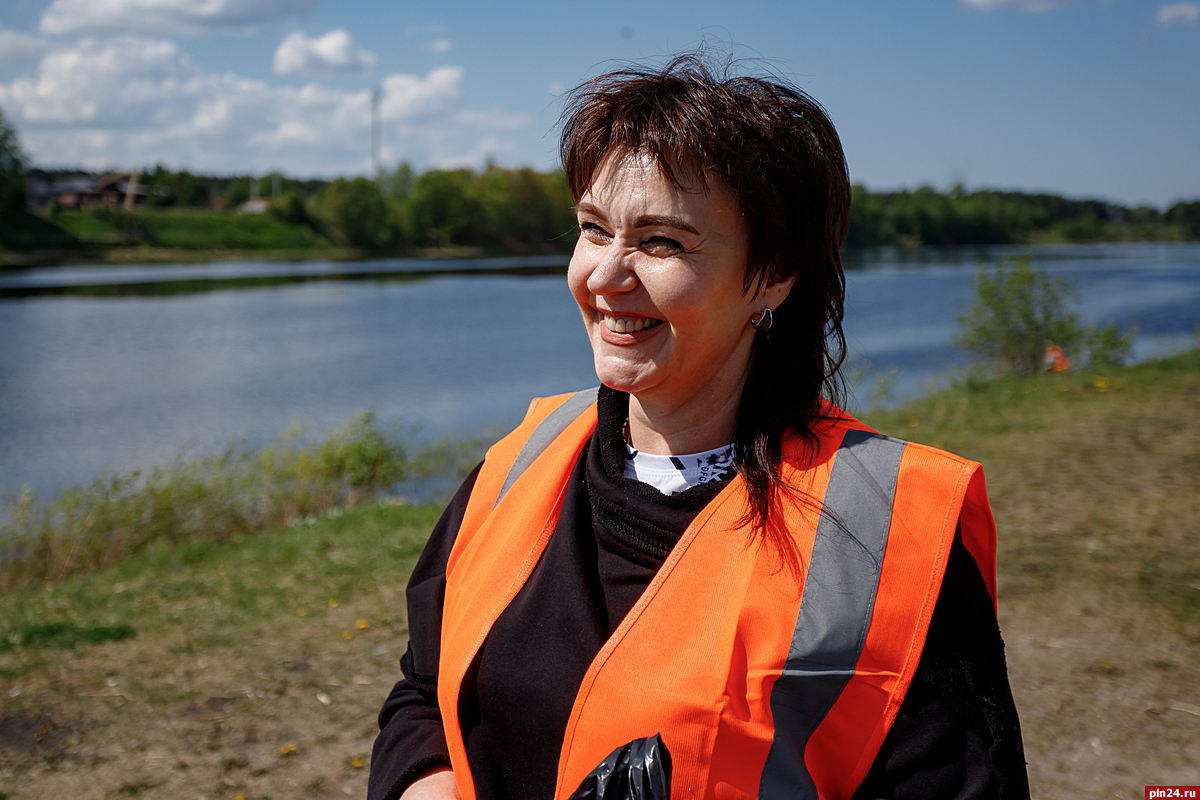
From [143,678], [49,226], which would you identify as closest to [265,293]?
[49,226]

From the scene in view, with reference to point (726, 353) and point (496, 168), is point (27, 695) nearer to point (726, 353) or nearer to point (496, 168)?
point (726, 353)

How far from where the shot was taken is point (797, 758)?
1396 mm

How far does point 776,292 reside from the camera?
1.70 metres

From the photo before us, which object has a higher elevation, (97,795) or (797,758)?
(797,758)

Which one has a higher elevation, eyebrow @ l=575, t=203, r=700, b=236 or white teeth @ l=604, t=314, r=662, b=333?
eyebrow @ l=575, t=203, r=700, b=236

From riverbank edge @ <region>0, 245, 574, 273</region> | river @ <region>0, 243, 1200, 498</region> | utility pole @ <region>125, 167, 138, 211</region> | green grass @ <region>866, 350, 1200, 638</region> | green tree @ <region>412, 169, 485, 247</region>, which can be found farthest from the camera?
Answer: utility pole @ <region>125, 167, 138, 211</region>

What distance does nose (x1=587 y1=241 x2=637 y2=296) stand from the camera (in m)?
1.62

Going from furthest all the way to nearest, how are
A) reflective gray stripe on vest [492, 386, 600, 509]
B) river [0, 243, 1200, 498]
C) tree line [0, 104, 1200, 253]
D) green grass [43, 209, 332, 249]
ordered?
tree line [0, 104, 1200, 253] → green grass [43, 209, 332, 249] → river [0, 243, 1200, 498] → reflective gray stripe on vest [492, 386, 600, 509]

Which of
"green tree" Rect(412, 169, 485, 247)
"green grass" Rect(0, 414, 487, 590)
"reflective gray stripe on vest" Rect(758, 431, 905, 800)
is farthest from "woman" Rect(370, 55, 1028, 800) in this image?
"green tree" Rect(412, 169, 485, 247)

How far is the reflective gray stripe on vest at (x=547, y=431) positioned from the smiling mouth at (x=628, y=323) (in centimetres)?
29

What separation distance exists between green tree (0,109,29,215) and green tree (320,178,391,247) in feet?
68.4

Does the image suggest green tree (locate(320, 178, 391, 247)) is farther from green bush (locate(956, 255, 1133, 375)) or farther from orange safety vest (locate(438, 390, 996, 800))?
orange safety vest (locate(438, 390, 996, 800))

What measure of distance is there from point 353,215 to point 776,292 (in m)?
73.1

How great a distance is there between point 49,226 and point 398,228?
24.8 m
